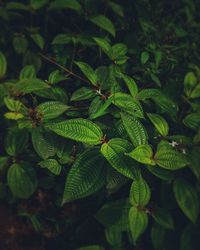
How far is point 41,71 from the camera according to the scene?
87.7 inches

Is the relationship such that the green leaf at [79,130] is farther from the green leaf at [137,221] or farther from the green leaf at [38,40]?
the green leaf at [38,40]

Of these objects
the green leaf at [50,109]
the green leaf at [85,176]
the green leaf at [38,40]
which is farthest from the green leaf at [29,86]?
the green leaf at [85,176]

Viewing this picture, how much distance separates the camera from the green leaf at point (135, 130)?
55.6 inches

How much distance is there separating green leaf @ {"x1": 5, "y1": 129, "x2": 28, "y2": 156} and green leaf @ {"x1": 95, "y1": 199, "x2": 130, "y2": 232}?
508mm

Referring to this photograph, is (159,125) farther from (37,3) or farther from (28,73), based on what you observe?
(37,3)

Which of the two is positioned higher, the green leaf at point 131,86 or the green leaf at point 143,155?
the green leaf at point 131,86

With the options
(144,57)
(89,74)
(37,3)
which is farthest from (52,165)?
(37,3)

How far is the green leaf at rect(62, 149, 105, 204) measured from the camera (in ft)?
4.62

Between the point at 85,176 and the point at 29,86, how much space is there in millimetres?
589

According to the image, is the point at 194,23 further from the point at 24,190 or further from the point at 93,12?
the point at 24,190

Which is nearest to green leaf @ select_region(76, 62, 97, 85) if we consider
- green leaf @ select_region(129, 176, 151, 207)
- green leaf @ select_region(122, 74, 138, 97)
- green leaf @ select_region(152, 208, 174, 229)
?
green leaf @ select_region(122, 74, 138, 97)

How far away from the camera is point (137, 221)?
146 cm

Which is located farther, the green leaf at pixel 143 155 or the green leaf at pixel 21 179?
the green leaf at pixel 21 179

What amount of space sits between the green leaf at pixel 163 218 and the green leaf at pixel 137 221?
6.2 inches
